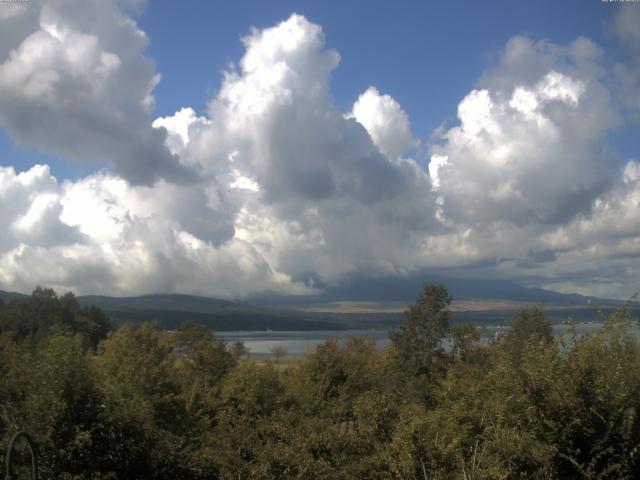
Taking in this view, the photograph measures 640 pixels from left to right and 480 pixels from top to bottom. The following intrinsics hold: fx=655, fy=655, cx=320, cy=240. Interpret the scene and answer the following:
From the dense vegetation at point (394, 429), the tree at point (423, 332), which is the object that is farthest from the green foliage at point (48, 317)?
the dense vegetation at point (394, 429)

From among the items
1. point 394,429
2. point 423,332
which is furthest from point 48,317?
point 394,429

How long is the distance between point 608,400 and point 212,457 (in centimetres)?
1046

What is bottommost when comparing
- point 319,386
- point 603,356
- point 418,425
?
point 319,386

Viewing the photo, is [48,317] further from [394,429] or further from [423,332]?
[394,429]

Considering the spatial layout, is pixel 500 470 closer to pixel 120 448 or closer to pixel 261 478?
pixel 261 478

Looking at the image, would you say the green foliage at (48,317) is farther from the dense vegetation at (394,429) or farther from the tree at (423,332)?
the dense vegetation at (394,429)

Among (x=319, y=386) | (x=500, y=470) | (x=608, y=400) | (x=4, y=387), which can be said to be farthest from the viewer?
(x=319, y=386)

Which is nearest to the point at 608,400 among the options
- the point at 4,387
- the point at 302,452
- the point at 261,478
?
the point at 302,452

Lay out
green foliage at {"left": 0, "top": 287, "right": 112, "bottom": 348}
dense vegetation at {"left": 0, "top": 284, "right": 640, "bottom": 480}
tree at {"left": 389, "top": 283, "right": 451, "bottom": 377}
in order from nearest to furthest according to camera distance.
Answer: dense vegetation at {"left": 0, "top": 284, "right": 640, "bottom": 480} < tree at {"left": 389, "top": 283, "right": 451, "bottom": 377} < green foliage at {"left": 0, "top": 287, "right": 112, "bottom": 348}

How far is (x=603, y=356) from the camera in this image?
47.8ft

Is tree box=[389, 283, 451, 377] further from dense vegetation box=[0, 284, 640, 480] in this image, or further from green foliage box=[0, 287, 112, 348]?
green foliage box=[0, 287, 112, 348]

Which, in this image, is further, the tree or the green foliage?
the green foliage

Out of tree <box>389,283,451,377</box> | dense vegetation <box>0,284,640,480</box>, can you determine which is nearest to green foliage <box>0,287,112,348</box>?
tree <box>389,283,451,377</box>

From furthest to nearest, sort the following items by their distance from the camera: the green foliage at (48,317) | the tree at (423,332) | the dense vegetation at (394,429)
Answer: the green foliage at (48,317) → the tree at (423,332) → the dense vegetation at (394,429)
